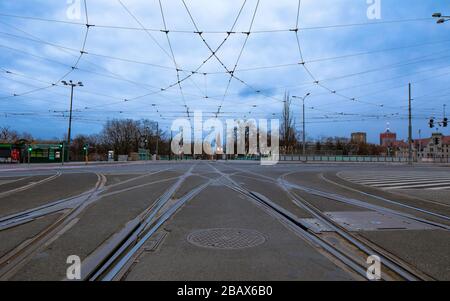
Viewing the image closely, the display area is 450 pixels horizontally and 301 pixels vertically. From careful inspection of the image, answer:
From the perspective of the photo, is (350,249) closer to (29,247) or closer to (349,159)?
(29,247)

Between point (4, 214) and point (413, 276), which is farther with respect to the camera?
point (4, 214)

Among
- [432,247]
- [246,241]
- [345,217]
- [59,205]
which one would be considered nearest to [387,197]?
[345,217]

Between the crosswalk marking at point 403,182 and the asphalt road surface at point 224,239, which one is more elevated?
the asphalt road surface at point 224,239

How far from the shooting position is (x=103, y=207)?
9.73 m

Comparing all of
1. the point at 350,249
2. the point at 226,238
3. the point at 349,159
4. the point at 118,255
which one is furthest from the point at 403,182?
the point at 349,159

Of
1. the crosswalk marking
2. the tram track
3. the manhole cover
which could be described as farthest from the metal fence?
the manhole cover

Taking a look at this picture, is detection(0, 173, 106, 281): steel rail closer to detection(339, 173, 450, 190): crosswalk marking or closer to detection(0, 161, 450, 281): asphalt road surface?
detection(0, 161, 450, 281): asphalt road surface

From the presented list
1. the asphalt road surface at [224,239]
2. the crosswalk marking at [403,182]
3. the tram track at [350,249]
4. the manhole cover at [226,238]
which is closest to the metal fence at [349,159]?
the crosswalk marking at [403,182]

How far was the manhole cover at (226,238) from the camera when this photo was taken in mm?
5742

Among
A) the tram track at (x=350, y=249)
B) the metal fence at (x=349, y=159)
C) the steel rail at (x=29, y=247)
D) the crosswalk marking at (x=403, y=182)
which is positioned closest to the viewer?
the tram track at (x=350, y=249)

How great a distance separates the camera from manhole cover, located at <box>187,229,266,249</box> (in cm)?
574

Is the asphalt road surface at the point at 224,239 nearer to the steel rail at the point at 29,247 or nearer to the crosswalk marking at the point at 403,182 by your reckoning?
the steel rail at the point at 29,247

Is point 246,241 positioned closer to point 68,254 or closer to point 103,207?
point 68,254

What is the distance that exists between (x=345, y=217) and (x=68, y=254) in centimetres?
585
